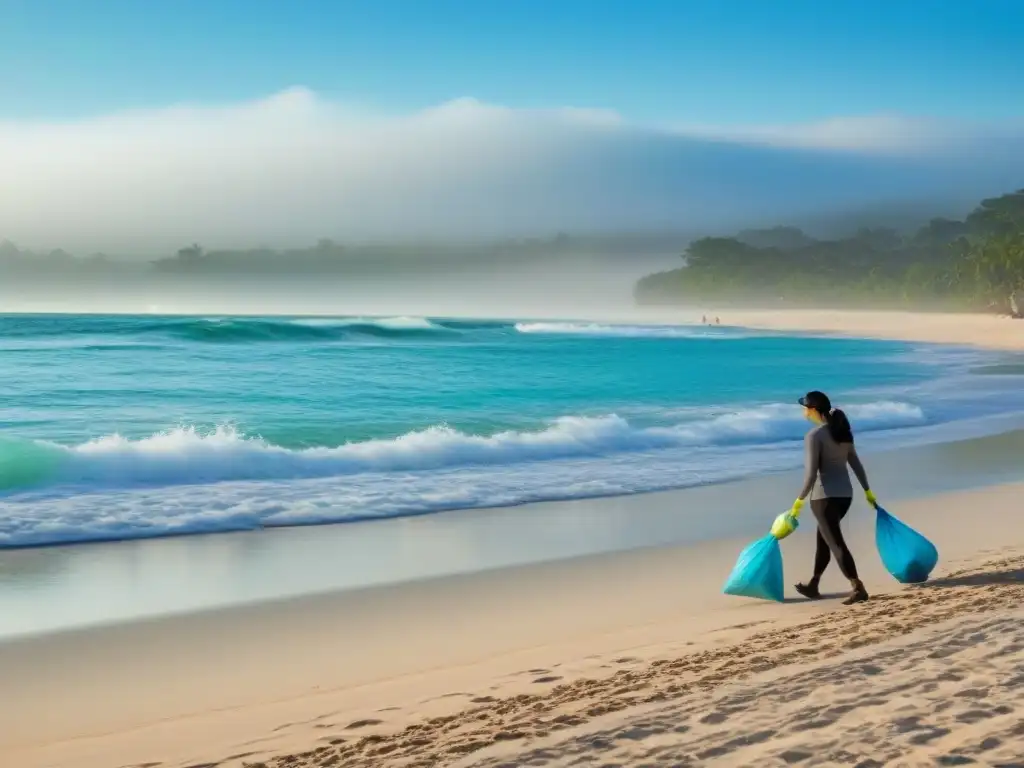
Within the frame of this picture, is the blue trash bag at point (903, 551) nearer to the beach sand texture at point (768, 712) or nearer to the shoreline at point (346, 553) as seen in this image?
the beach sand texture at point (768, 712)

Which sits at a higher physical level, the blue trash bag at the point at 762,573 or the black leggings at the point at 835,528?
the black leggings at the point at 835,528

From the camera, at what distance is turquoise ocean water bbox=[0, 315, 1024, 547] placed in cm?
1259

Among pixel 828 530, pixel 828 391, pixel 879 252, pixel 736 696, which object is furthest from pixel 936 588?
pixel 879 252

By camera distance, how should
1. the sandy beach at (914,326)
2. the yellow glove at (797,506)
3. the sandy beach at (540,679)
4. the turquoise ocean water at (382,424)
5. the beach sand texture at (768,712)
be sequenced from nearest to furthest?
the beach sand texture at (768,712)
the sandy beach at (540,679)
the yellow glove at (797,506)
the turquoise ocean water at (382,424)
the sandy beach at (914,326)

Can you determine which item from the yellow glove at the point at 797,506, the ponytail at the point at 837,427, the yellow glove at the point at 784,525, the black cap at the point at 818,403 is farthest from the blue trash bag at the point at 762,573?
the black cap at the point at 818,403

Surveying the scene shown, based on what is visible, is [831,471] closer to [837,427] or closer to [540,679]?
[837,427]

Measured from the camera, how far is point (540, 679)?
5754 mm

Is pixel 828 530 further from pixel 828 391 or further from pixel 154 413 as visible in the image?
pixel 828 391

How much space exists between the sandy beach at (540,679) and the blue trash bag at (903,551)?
0.15 m

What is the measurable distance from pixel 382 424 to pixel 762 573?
15.8 meters

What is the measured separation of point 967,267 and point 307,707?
128 metres

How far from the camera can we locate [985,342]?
200 feet

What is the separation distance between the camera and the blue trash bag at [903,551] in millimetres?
7973

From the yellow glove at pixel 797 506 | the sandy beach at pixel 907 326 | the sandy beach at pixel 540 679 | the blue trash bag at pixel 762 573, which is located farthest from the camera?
the sandy beach at pixel 907 326
